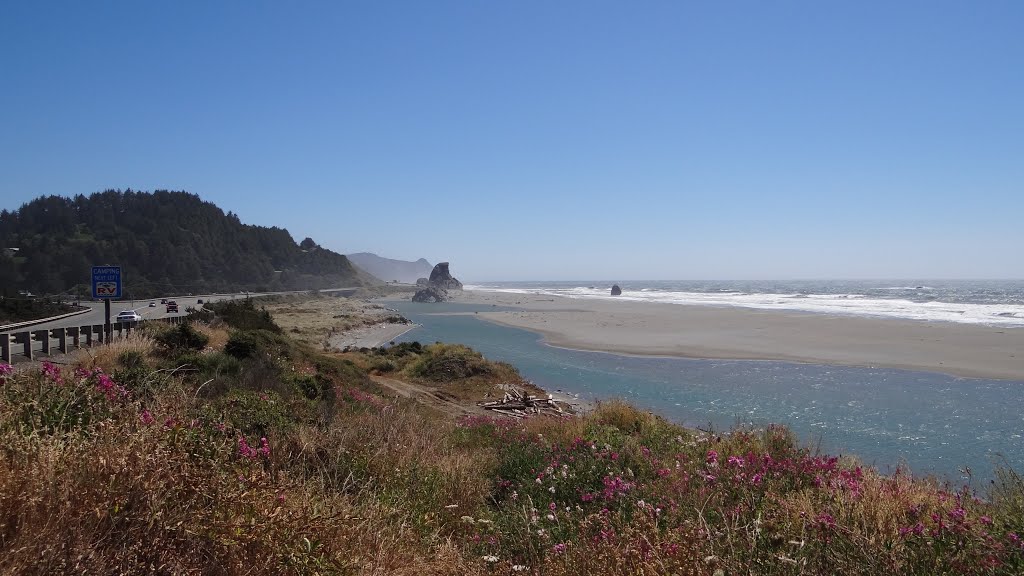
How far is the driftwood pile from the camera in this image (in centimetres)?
1731

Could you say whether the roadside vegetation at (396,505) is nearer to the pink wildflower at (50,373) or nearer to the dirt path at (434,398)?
the pink wildflower at (50,373)

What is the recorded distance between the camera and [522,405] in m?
18.1

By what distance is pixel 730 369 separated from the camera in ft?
81.3

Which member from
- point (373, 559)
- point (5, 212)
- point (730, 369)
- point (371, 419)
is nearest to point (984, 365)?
point (730, 369)

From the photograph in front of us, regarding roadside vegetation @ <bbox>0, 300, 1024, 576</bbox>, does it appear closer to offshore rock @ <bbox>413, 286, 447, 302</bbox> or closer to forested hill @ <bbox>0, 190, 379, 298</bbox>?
forested hill @ <bbox>0, 190, 379, 298</bbox>

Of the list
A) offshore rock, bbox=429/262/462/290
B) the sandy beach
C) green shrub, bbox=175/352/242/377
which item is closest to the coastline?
the sandy beach

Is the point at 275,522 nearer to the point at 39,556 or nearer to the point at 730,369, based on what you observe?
the point at 39,556

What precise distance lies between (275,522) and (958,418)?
19.0 metres

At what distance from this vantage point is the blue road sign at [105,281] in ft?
42.5

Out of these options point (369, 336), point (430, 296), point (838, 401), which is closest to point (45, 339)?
point (838, 401)

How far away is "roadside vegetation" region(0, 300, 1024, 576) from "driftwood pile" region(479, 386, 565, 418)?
9452 millimetres

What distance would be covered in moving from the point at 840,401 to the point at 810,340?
15.9 meters

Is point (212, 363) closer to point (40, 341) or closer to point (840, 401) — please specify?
point (40, 341)

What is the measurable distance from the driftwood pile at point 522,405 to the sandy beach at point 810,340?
42.6ft
